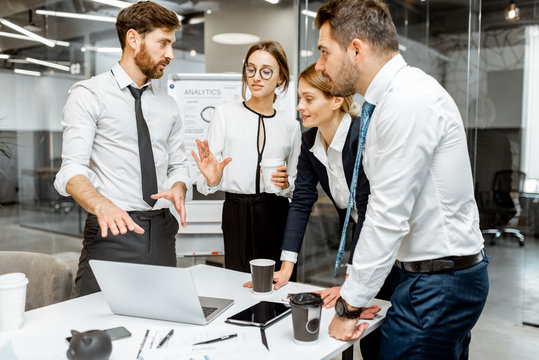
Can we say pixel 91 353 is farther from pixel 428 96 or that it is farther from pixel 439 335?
pixel 428 96

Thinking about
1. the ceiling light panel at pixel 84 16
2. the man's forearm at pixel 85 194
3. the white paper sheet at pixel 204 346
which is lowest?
the white paper sheet at pixel 204 346

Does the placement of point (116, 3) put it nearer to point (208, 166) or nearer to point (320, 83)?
point (208, 166)

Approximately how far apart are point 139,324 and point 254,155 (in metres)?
1.22

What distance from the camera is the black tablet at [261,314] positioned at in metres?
1.38

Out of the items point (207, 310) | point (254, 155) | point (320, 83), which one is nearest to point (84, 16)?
point (254, 155)

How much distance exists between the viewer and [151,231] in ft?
6.60

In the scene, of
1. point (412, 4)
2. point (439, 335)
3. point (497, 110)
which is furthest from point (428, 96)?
point (412, 4)

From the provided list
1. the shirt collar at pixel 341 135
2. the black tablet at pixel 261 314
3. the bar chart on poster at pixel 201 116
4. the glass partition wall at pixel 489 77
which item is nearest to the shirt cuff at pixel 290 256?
the black tablet at pixel 261 314

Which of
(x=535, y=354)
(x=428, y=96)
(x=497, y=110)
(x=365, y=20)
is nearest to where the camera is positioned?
(x=428, y=96)

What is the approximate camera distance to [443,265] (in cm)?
135

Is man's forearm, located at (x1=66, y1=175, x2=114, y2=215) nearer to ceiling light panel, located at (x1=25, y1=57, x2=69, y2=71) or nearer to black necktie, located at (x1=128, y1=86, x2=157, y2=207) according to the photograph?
black necktie, located at (x1=128, y1=86, x2=157, y2=207)

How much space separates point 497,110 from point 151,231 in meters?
3.49

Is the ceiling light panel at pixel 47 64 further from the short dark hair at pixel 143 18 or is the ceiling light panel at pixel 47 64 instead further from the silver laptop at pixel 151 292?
the silver laptop at pixel 151 292

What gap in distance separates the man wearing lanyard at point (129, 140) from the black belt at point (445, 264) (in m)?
0.92
